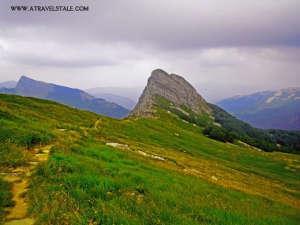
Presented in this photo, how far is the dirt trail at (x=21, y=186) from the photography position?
463 inches

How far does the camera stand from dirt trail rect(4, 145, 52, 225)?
38.6 feet

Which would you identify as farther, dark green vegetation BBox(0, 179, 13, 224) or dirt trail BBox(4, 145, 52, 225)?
dark green vegetation BBox(0, 179, 13, 224)

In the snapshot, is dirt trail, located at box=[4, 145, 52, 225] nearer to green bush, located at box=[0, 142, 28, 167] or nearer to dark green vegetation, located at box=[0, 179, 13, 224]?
dark green vegetation, located at box=[0, 179, 13, 224]

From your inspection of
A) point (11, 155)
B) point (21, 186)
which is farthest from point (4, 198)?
point (11, 155)

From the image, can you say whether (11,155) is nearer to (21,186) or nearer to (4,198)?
(21,186)

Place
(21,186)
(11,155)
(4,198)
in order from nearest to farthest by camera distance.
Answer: (4,198), (21,186), (11,155)

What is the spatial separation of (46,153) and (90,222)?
38.5 ft

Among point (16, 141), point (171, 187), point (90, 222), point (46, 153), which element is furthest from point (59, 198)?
point (16, 141)

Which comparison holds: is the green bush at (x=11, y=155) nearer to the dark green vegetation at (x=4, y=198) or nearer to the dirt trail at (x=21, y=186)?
the dirt trail at (x=21, y=186)

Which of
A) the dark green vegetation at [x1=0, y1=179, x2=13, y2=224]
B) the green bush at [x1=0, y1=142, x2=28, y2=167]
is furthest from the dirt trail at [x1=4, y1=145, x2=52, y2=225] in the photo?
the green bush at [x1=0, y1=142, x2=28, y2=167]

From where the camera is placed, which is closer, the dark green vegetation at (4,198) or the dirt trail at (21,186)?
the dirt trail at (21,186)

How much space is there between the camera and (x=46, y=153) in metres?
22.0

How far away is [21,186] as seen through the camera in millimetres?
15445

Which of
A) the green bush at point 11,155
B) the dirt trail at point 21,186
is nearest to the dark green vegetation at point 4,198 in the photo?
the dirt trail at point 21,186
